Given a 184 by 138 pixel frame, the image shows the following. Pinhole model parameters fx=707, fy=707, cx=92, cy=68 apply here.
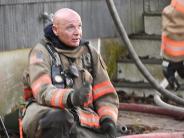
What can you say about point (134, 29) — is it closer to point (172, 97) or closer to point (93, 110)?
point (172, 97)

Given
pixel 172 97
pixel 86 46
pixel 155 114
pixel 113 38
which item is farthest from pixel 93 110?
pixel 113 38

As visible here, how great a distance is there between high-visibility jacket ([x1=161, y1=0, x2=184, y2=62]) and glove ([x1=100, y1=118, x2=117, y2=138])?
1.61 meters

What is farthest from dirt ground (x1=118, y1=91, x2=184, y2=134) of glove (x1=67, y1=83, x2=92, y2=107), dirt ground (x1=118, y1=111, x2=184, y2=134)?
glove (x1=67, y1=83, x2=92, y2=107)

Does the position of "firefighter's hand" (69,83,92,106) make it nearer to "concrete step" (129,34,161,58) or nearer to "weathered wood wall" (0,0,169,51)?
"weathered wood wall" (0,0,169,51)

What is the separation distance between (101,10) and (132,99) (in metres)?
1.24

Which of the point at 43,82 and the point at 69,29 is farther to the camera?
the point at 69,29

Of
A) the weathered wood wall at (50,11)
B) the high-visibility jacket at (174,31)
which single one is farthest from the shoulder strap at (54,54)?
the weathered wood wall at (50,11)

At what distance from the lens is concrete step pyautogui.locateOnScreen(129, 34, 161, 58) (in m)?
9.10

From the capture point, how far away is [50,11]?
309 inches

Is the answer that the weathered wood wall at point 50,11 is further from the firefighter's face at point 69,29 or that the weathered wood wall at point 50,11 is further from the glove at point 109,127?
the glove at point 109,127

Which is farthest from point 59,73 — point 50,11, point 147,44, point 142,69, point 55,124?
point 147,44

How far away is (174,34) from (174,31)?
0.10ft

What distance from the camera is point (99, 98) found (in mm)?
4973

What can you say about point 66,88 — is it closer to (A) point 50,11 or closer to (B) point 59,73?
(B) point 59,73
